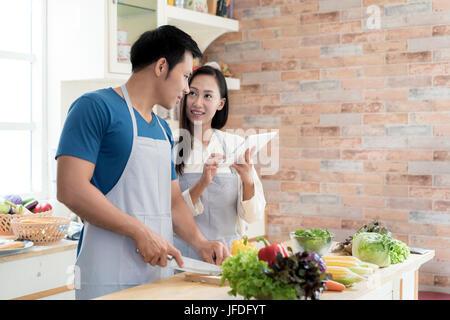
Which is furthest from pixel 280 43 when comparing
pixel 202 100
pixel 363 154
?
pixel 202 100

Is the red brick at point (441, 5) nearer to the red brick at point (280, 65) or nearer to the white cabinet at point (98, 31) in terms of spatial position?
the red brick at point (280, 65)

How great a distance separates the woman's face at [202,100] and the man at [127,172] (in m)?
0.46

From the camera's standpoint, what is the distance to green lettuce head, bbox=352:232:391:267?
6.03ft

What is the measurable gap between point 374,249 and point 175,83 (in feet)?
2.88

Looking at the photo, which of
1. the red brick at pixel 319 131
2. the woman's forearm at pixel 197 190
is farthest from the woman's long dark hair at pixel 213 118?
the red brick at pixel 319 131

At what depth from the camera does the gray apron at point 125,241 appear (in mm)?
1716

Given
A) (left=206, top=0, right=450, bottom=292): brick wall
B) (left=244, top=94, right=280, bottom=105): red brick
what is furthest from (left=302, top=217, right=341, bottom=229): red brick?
(left=244, top=94, right=280, bottom=105): red brick

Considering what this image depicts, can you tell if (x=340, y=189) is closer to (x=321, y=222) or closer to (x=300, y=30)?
(x=321, y=222)

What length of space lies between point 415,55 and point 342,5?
1.99 feet

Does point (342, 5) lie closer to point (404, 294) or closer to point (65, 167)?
point (404, 294)

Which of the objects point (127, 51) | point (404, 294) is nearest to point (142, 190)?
point (404, 294)

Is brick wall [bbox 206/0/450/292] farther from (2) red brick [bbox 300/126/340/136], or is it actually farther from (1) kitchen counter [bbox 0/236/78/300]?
(1) kitchen counter [bbox 0/236/78/300]

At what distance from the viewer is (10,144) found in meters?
3.21

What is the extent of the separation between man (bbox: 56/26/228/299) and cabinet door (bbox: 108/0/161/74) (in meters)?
1.22
